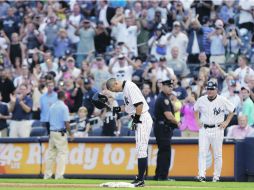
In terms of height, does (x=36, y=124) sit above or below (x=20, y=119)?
below

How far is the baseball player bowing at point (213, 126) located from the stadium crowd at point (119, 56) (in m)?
2.15

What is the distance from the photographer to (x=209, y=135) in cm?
1952

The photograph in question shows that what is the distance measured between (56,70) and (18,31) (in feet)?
11.7

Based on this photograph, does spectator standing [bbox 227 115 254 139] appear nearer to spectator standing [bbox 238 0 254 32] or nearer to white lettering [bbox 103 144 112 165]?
white lettering [bbox 103 144 112 165]

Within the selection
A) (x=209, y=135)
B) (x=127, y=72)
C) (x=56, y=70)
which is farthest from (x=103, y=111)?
(x=209, y=135)

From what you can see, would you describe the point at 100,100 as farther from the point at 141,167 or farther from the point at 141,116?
the point at 141,167

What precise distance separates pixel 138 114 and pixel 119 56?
9120 mm

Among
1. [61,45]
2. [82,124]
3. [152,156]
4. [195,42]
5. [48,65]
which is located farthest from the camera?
[61,45]

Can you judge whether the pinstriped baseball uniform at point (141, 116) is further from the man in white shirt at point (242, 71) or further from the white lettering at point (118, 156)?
the man in white shirt at point (242, 71)

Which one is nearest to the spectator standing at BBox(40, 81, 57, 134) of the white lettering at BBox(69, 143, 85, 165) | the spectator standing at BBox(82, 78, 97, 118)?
the spectator standing at BBox(82, 78, 97, 118)

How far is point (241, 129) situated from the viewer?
2166cm

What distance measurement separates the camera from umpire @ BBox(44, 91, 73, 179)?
21.8 meters

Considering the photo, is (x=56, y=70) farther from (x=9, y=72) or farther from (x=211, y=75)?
(x=211, y=75)

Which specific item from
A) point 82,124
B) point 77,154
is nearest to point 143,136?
point 77,154
